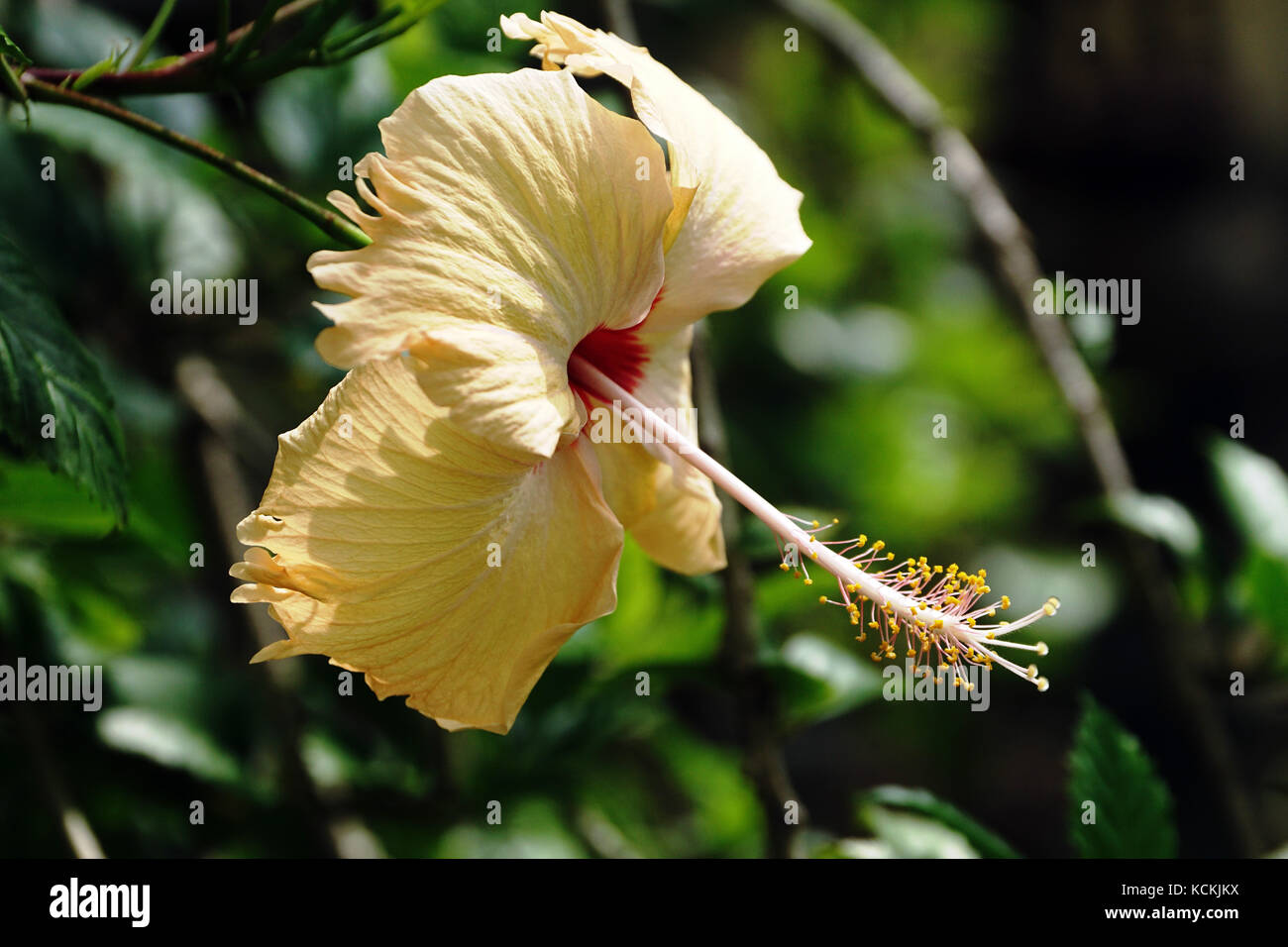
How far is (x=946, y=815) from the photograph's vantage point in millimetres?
963

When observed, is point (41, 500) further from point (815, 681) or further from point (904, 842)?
point (904, 842)

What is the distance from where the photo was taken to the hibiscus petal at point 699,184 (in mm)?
748

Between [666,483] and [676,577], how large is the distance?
17.1 inches

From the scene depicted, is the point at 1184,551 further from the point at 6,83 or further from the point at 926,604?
the point at 6,83

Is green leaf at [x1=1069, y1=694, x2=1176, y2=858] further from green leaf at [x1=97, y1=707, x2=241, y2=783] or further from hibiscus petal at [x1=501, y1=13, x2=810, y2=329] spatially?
green leaf at [x1=97, y1=707, x2=241, y2=783]

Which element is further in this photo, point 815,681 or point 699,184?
point 815,681

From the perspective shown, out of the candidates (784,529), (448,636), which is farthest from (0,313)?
(784,529)

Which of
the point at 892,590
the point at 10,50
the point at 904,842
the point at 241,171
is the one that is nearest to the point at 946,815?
the point at 904,842

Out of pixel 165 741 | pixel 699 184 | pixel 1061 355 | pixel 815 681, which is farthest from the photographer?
pixel 1061 355

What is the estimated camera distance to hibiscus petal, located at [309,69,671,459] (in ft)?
2.13

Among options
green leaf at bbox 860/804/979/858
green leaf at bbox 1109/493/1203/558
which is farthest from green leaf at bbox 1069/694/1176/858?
green leaf at bbox 1109/493/1203/558

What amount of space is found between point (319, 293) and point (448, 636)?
0.80m

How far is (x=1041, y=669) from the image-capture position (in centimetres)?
229

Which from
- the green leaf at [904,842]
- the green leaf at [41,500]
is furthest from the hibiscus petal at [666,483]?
the green leaf at [41,500]
